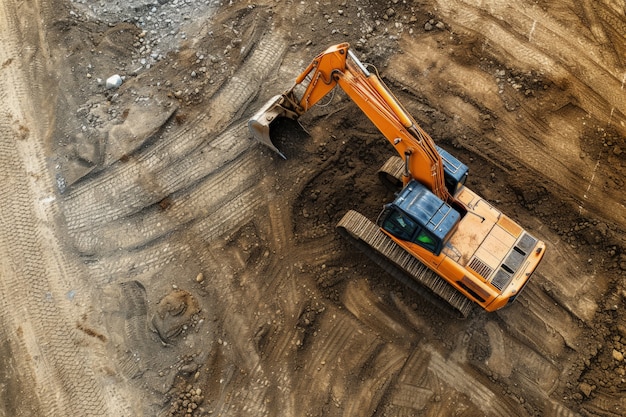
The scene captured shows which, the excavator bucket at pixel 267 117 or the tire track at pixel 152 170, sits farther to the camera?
the tire track at pixel 152 170

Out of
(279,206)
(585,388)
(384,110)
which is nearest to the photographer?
(384,110)

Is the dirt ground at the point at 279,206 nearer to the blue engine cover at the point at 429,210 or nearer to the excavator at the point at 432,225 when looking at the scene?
the excavator at the point at 432,225

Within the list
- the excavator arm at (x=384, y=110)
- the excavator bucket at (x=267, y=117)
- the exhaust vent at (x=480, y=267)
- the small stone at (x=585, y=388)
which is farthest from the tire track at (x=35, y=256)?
the small stone at (x=585, y=388)

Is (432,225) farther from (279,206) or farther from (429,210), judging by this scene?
(279,206)

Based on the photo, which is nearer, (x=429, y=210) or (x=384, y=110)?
(x=384, y=110)

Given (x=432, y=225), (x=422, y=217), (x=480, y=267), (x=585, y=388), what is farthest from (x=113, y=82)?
(x=585, y=388)

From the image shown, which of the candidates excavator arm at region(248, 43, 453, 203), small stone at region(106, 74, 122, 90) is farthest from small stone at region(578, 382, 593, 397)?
small stone at region(106, 74, 122, 90)
